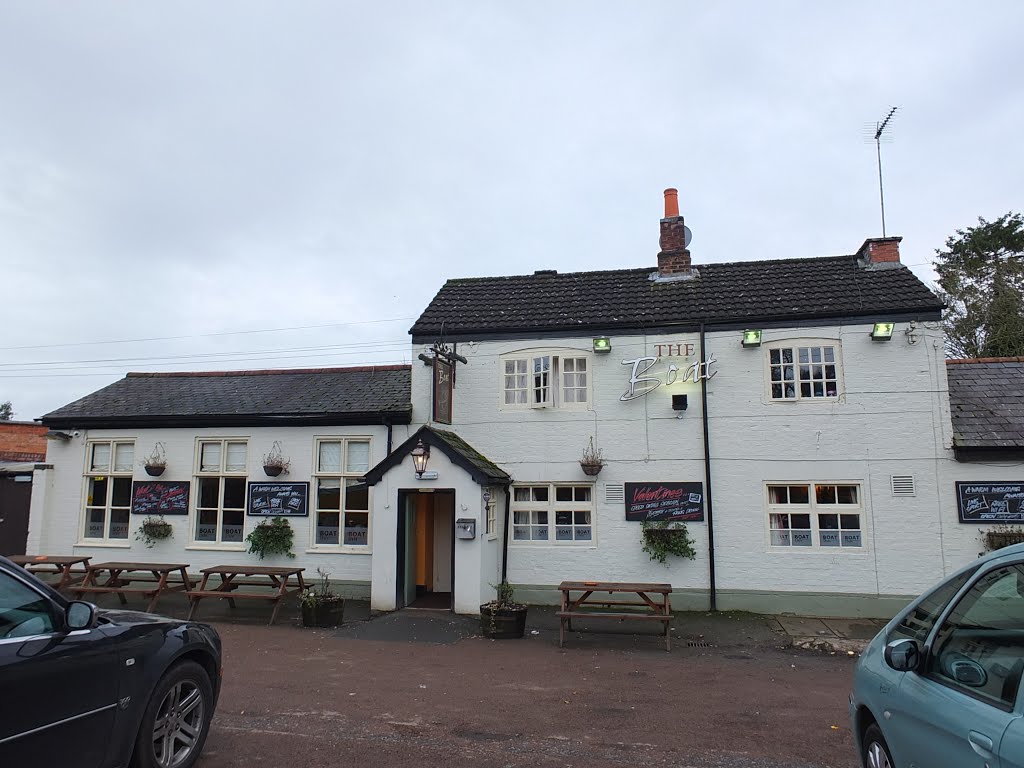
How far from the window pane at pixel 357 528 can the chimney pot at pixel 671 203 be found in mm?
8788

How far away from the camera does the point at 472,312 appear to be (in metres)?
14.3

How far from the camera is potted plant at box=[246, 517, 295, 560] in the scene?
13.7 metres

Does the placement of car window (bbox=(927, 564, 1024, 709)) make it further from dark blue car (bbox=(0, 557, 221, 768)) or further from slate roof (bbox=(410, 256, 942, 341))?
slate roof (bbox=(410, 256, 942, 341))

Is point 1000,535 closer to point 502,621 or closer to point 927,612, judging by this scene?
point 502,621

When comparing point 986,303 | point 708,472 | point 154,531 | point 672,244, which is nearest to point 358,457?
point 154,531

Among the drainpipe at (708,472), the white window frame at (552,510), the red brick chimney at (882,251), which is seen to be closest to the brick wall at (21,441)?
the white window frame at (552,510)

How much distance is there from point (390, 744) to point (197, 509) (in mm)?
10298

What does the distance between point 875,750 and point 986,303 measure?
85.8ft

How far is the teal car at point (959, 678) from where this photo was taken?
2.93 metres

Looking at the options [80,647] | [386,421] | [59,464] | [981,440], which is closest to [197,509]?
[59,464]

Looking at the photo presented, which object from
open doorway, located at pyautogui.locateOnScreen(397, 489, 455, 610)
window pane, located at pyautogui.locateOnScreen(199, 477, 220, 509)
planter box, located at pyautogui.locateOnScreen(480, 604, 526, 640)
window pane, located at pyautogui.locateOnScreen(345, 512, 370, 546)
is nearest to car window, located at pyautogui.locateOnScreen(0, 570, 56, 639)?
planter box, located at pyautogui.locateOnScreen(480, 604, 526, 640)

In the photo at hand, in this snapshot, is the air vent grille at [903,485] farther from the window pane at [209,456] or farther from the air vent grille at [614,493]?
the window pane at [209,456]

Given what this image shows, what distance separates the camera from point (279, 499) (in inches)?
552

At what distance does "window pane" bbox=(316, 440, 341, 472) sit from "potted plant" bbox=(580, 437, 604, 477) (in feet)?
16.3
